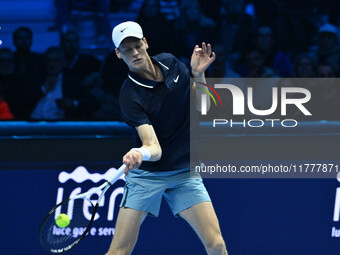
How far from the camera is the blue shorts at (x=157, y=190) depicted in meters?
4.31

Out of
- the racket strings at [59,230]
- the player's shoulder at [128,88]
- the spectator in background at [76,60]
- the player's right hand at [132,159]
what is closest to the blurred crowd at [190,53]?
the spectator in background at [76,60]

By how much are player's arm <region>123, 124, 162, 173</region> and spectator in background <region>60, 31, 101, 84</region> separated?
1.86 meters

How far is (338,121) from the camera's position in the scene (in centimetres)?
548

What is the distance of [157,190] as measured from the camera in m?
4.36

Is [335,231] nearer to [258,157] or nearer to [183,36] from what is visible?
[258,157]

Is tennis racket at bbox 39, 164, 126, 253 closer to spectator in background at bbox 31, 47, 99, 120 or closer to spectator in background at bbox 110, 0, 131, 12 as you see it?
spectator in background at bbox 31, 47, 99, 120

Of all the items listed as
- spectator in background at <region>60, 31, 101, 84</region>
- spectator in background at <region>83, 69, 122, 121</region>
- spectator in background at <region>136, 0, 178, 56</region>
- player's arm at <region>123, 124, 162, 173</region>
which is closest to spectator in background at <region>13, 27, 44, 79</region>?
spectator in background at <region>60, 31, 101, 84</region>

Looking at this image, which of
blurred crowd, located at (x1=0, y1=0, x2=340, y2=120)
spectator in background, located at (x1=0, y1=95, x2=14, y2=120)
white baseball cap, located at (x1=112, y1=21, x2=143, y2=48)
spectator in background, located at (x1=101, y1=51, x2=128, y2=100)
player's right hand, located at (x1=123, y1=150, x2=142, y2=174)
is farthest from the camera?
spectator in background, located at (x1=101, y1=51, x2=128, y2=100)

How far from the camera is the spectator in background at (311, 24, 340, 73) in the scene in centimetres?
614

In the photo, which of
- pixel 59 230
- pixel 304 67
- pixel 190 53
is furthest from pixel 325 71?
pixel 59 230

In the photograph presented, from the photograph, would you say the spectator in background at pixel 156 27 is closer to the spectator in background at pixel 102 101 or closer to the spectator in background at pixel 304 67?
the spectator in background at pixel 102 101

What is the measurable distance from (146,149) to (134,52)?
598 millimetres

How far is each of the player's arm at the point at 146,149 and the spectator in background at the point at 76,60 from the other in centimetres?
186

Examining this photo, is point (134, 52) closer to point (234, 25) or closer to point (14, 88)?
point (14, 88)
